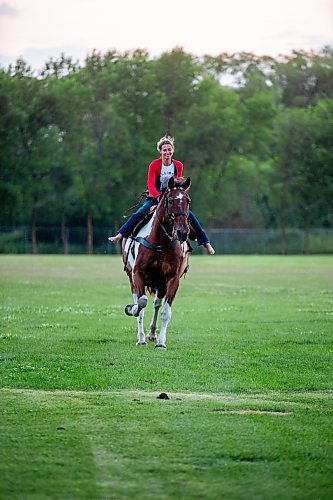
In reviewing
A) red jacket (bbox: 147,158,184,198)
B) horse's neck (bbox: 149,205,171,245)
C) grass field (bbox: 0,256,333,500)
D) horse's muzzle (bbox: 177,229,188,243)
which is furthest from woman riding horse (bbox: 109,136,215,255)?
grass field (bbox: 0,256,333,500)

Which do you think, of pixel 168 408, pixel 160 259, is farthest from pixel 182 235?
pixel 168 408

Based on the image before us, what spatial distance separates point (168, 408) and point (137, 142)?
7990 cm

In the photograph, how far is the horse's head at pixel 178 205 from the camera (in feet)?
49.3

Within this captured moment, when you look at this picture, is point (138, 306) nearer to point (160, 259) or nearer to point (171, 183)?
point (160, 259)

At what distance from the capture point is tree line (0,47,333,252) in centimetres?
8575

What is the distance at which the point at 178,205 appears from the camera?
15.1 metres

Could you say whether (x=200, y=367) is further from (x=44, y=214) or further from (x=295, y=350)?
(x=44, y=214)

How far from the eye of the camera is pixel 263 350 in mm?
15773

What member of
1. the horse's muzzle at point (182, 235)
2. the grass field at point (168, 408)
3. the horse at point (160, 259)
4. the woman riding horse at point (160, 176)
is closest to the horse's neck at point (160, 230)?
the horse at point (160, 259)

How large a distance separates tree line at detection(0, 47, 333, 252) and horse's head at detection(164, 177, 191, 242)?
69.8m

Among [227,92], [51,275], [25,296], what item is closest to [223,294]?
[25,296]

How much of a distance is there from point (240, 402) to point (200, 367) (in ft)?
9.75

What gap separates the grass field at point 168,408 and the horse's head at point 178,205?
6.20ft

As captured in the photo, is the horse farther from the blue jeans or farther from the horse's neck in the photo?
the blue jeans
